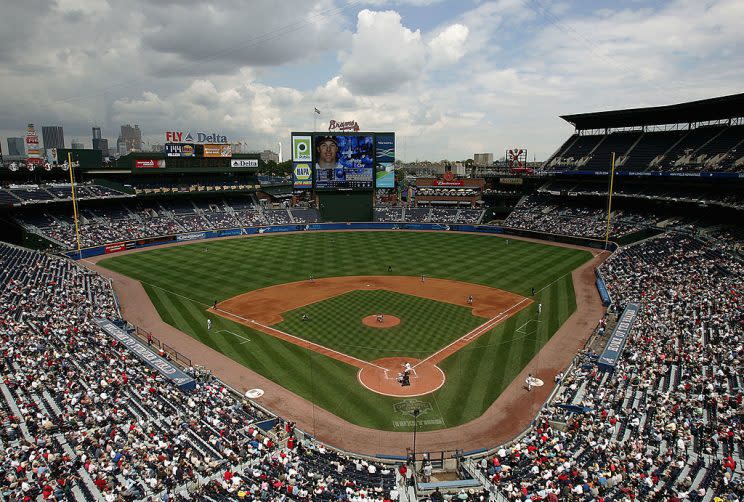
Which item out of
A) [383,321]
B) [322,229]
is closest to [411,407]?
[383,321]

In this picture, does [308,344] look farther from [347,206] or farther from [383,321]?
[347,206]

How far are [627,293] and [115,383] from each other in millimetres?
37520

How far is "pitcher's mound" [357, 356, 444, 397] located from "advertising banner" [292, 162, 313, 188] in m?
55.7

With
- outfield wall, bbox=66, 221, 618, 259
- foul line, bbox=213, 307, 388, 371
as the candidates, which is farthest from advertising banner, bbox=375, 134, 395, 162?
foul line, bbox=213, 307, 388, 371

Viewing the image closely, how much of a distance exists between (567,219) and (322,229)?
4213cm

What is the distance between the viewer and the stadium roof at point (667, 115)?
2291 inches

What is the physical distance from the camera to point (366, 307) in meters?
40.1

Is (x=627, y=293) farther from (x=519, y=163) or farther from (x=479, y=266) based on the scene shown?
(x=519, y=163)

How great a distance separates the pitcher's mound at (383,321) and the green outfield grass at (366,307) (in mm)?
751

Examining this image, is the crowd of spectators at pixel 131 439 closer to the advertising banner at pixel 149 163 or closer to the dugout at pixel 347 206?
the advertising banner at pixel 149 163

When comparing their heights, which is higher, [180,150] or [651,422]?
[180,150]

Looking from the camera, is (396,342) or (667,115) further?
(667,115)

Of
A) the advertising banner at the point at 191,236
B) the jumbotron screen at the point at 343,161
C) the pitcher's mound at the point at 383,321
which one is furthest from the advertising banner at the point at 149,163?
the pitcher's mound at the point at 383,321

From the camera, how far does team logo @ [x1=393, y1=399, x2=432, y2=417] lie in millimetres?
23845
